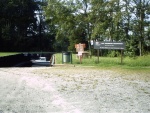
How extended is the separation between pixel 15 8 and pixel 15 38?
30.8ft

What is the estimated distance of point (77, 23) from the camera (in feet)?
163

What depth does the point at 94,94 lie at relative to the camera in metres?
8.85

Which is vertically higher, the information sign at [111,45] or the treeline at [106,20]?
the treeline at [106,20]

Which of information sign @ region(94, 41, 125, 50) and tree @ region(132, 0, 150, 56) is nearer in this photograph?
information sign @ region(94, 41, 125, 50)

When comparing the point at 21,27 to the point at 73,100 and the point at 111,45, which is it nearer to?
the point at 111,45

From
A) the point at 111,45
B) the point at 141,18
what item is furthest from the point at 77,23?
the point at 111,45

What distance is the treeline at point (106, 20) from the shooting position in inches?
1494

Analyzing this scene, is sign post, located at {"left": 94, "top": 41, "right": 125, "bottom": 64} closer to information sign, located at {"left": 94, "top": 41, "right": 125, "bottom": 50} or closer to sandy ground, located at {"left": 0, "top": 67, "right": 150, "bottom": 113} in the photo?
information sign, located at {"left": 94, "top": 41, "right": 125, "bottom": 50}

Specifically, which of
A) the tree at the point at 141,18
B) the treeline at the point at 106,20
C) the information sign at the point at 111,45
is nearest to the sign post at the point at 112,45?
the information sign at the point at 111,45

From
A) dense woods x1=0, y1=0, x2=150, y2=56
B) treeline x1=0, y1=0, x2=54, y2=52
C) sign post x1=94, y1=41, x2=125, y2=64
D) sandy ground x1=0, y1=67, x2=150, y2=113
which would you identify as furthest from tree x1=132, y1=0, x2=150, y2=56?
treeline x1=0, y1=0, x2=54, y2=52

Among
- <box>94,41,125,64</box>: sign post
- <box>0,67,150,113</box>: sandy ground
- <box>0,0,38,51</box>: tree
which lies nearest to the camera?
<box>0,67,150,113</box>: sandy ground

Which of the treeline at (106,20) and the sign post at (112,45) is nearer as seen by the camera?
the sign post at (112,45)

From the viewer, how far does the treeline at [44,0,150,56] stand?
37938 mm

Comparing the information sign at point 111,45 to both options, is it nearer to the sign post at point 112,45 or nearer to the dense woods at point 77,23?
the sign post at point 112,45
